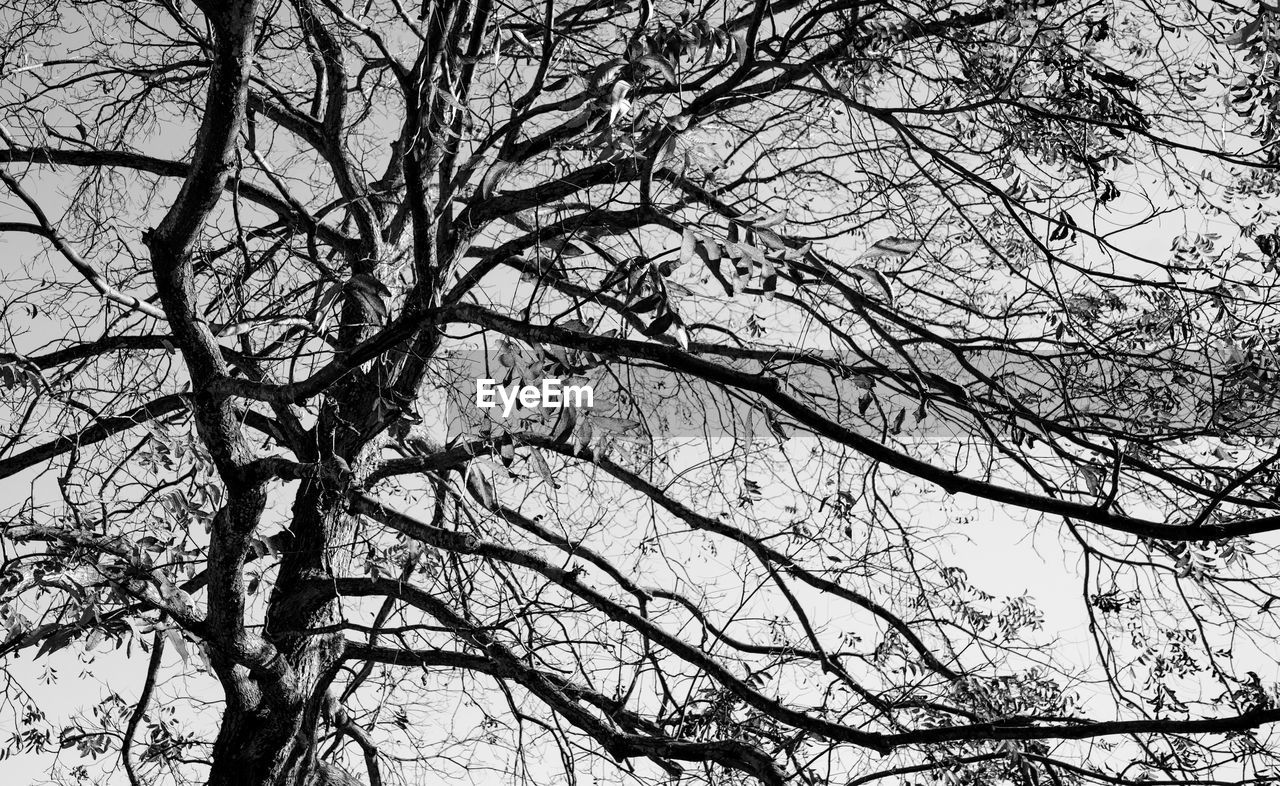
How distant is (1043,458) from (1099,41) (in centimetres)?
176

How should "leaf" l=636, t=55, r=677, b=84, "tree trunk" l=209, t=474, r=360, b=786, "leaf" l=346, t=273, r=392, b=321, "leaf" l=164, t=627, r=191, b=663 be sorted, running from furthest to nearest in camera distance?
"tree trunk" l=209, t=474, r=360, b=786
"leaf" l=164, t=627, r=191, b=663
"leaf" l=346, t=273, r=392, b=321
"leaf" l=636, t=55, r=677, b=84

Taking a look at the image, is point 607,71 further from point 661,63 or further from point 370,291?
point 370,291

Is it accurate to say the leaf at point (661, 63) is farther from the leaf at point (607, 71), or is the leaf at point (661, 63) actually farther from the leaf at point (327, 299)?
the leaf at point (327, 299)

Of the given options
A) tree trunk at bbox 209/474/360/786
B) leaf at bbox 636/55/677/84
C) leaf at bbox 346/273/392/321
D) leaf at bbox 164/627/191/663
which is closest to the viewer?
leaf at bbox 636/55/677/84

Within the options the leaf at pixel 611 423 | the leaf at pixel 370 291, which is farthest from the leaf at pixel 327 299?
the leaf at pixel 611 423

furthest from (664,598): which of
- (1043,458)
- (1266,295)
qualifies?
(1266,295)

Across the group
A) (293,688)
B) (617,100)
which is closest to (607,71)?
(617,100)

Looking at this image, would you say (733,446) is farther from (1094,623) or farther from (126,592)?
(126,592)

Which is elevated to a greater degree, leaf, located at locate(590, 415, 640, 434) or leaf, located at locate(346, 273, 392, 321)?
leaf, located at locate(346, 273, 392, 321)

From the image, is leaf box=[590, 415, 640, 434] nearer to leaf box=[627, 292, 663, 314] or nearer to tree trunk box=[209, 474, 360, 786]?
leaf box=[627, 292, 663, 314]

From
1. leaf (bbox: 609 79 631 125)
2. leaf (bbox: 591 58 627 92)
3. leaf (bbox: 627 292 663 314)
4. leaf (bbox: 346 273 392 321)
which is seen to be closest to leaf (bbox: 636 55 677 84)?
leaf (bbox: 591 58 627 92)

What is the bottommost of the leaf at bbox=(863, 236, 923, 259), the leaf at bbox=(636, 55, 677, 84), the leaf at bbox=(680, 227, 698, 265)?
the leaf at bbox=(680, 227, 698, 265)

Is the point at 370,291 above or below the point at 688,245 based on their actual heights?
above

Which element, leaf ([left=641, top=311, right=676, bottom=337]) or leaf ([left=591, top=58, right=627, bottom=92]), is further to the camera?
leaf ([left=591, top=58, right=627, bottom=92])
